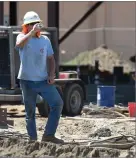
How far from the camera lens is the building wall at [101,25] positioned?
1286 inches

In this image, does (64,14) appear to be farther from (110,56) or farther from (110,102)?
(110,102)

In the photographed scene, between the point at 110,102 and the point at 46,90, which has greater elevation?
the point at 46,90

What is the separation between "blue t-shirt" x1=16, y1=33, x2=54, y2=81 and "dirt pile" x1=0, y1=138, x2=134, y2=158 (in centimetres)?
102

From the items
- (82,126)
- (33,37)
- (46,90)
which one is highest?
(33,37)

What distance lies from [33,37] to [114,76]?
50.1 ft

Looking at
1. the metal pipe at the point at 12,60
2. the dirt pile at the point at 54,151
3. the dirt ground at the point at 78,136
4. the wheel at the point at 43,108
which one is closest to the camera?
the dirt pile at the point at 54,151

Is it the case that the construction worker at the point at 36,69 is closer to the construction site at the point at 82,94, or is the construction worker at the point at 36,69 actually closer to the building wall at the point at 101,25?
the construction site at the point at 82,94

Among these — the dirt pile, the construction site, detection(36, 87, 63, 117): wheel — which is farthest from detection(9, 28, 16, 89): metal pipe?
the dirt pile

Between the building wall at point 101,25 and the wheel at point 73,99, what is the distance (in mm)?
17907

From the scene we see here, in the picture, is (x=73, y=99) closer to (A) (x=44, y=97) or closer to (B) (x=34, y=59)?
(A) (x=44, y=97)

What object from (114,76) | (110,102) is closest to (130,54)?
(114,76)

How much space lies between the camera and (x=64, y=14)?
108ft

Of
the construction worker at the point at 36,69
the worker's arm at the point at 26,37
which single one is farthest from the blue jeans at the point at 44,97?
the worker's arm at the point at 26,37

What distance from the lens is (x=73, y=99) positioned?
14570 mm
